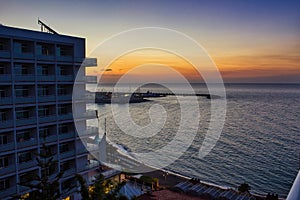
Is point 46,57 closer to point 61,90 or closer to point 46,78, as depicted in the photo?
point 46,78

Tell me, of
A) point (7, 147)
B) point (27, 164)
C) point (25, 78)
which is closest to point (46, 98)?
point (25, 78)

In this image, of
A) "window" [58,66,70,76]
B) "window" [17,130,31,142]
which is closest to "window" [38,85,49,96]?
"window" [58,66,70,76]

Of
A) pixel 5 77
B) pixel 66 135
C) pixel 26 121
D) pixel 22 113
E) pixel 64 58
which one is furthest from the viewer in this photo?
pixel 66 135

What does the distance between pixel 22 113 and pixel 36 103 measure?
856 millimetres

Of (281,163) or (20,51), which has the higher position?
(20,51)

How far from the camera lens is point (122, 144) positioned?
1699 inches

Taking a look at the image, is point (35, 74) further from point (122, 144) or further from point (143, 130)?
point (143, 130)

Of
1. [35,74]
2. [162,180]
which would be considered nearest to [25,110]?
[35,74]

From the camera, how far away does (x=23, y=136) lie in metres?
14.3

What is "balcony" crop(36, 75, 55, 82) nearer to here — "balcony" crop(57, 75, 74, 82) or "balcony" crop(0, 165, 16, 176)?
"balcony" crop(57, 75, 74, 82)

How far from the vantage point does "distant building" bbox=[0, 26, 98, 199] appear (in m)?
13.3

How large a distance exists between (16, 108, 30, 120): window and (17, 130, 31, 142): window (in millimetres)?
786

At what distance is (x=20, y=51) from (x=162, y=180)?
15.9 m

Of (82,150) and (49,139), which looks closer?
(49,139)
